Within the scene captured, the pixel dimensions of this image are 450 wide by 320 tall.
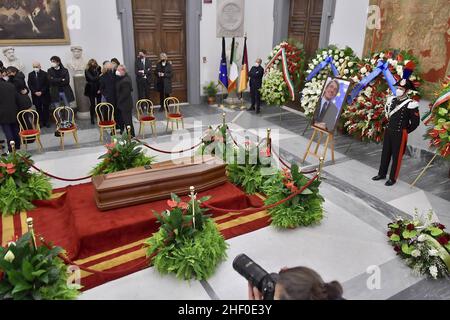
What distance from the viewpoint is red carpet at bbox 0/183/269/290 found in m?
3.84

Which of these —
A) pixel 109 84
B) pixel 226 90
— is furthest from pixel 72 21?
pixel 226 90

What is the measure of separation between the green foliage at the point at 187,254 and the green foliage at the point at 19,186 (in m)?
2.06

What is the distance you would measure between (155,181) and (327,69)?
4893 millimetres

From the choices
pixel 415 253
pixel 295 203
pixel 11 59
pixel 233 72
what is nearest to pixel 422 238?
pixel 415 253

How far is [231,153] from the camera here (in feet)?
18.0

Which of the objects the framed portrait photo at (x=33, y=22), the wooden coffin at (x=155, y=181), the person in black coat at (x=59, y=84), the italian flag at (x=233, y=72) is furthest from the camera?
the italian flag at (x=233, y=72)

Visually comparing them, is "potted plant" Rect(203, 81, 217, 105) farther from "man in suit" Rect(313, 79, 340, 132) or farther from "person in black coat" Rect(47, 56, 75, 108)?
"man in suit" Rect(313, 79, 340, 132)

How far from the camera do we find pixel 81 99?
8656mm

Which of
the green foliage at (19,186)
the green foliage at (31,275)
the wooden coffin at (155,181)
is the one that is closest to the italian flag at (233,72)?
the wooden coffin at (155,181)

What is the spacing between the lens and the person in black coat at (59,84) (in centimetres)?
779

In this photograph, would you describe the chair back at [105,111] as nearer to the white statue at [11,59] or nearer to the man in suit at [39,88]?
the man in suit at [39,88]

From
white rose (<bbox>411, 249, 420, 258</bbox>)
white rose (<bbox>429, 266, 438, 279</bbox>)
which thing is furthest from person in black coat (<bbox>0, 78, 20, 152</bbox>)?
white rose (<bbox>429, 266, 438, 279</bbox>)

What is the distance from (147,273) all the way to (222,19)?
7.98 m

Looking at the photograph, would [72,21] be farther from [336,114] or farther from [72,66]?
[336,114]
